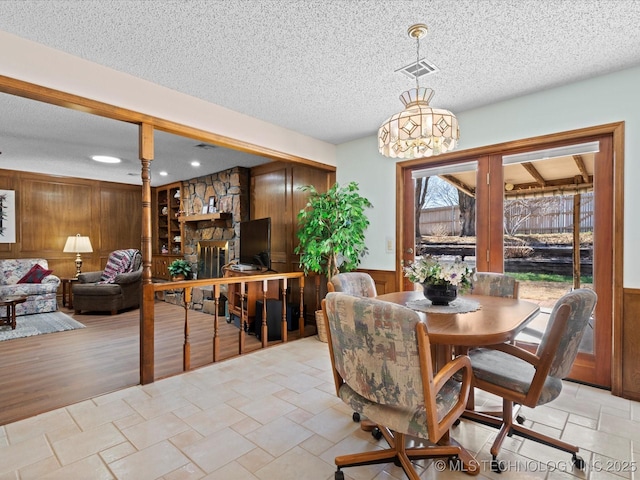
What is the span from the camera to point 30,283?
5.53m

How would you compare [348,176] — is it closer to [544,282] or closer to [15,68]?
[544,282]

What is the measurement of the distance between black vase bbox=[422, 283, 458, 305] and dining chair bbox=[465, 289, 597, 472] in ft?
1.26

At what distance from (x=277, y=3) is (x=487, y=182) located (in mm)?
2509

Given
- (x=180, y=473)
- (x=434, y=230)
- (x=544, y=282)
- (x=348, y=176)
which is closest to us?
(x=180, y=473)

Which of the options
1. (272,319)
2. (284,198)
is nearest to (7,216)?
(284,198)

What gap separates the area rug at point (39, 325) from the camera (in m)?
4.27

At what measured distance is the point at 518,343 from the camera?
317 cm

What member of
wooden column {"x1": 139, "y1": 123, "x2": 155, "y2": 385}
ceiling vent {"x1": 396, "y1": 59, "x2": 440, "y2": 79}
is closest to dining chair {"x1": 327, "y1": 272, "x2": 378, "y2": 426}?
wooden column {"x1": 139, "y1": 123, "x2": 155, "y2": 385}

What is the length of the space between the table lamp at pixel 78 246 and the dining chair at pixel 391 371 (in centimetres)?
665

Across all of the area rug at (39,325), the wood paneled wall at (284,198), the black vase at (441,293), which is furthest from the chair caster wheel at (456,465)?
the area rug at (39,325)

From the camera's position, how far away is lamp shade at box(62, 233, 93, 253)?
636cm

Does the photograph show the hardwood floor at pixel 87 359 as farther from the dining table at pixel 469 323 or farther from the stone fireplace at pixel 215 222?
the dining table at pixel 469 323

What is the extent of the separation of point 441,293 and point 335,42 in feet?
5.87

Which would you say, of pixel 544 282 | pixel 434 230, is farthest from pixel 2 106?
pixel 544 282
